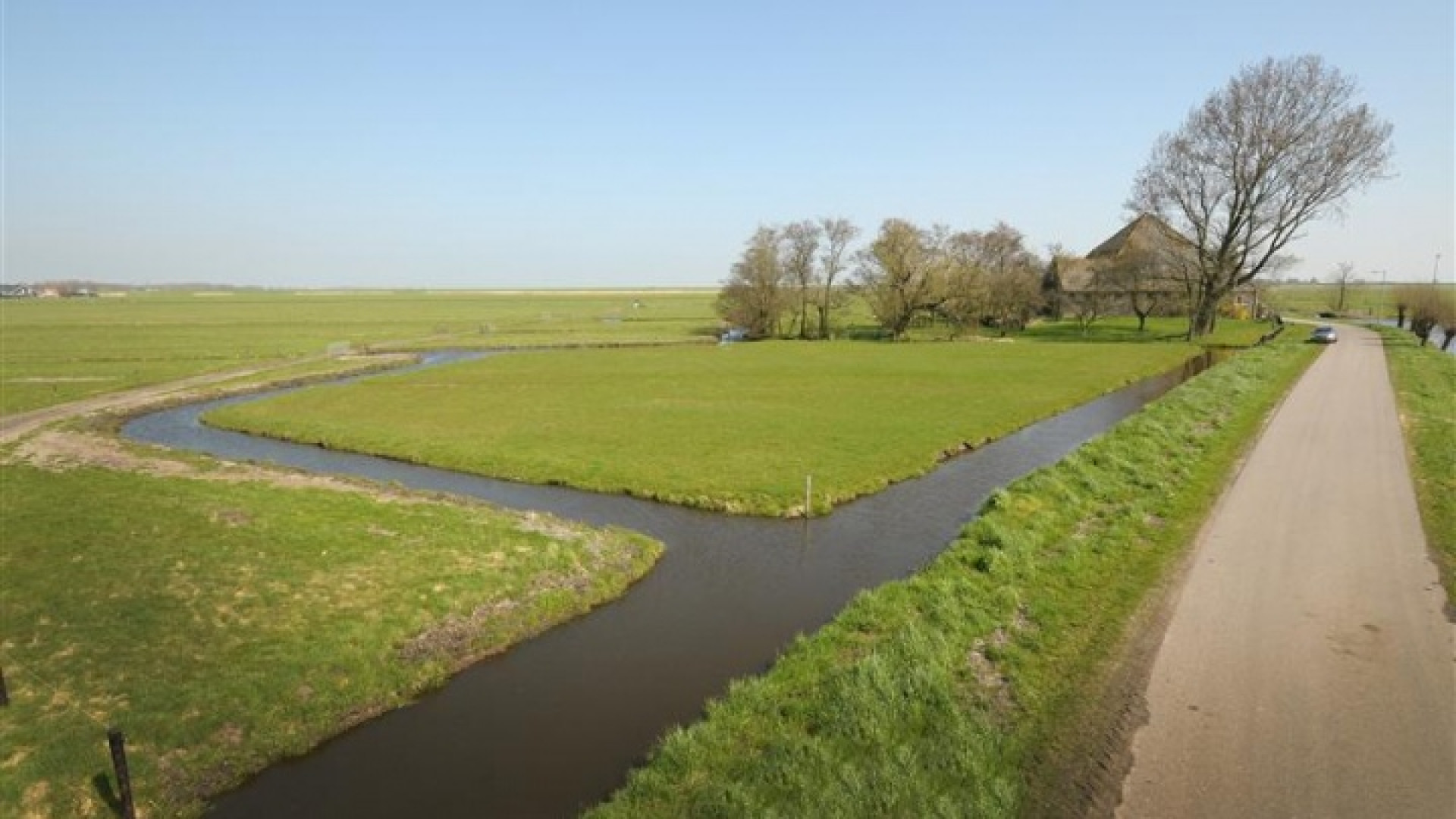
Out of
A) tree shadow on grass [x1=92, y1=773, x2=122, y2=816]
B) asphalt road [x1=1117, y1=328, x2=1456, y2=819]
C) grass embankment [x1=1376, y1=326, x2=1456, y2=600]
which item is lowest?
tree shadow on grass [x1=92, y1=773, x2=122, y2=816]

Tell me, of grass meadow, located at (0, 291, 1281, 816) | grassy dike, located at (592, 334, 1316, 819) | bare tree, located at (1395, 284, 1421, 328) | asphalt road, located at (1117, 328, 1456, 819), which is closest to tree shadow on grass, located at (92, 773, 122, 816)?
grass meadow, located at (0, 291, 1281, 816)

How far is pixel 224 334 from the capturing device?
97250 mm

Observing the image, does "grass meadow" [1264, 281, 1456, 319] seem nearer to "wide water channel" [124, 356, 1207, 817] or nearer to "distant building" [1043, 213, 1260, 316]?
"distant building" [1043, 213, 1260, 316]

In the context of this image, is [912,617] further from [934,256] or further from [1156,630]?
[934,256]

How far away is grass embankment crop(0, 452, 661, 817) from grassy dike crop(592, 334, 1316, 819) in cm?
646

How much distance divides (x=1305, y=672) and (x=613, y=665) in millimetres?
12442

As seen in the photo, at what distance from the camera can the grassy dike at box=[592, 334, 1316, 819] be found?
1023cm

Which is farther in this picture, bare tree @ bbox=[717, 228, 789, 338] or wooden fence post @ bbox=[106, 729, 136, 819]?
bare tree @ bbox=[717, 228, 789, 338]

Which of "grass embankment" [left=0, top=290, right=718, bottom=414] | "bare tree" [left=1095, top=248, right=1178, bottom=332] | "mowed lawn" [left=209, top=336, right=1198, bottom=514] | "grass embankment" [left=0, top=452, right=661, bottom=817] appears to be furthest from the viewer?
"bare tree" [left=1095, top=248, right=1178, bottom=332]

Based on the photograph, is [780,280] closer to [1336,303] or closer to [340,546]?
[340,546]

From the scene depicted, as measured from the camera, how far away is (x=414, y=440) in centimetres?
3512

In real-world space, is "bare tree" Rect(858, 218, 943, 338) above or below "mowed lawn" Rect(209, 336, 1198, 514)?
above

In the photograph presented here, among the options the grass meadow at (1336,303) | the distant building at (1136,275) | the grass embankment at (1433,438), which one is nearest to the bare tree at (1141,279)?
the distant building at (1136,275)

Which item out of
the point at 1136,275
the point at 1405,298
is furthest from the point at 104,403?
the point at 1405,298
